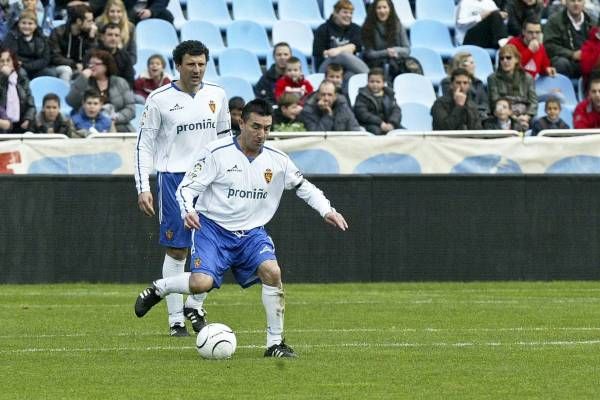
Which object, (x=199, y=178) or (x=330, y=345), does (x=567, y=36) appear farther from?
(x=199, y=178)

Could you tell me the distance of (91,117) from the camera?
17859 mm

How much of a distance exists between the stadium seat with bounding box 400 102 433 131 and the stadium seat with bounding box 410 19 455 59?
248 centimetres

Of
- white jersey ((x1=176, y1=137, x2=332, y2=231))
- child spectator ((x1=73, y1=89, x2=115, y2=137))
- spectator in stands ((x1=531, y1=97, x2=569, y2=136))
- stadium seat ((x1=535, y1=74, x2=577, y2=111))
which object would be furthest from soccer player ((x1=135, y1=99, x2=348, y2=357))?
stadium seat ((x1=535, y1=74, x2=577, y2=111))

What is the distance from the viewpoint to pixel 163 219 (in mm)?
11516

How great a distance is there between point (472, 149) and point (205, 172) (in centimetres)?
716

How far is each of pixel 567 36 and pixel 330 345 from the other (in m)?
12.0

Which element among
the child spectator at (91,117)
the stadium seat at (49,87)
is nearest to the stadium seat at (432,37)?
the stadium seat at (49,87)

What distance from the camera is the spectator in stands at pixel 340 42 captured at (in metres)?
20.3

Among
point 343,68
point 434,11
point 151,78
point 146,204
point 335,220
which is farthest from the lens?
point 434,11

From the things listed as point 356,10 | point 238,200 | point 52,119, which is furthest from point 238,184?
point 356,10

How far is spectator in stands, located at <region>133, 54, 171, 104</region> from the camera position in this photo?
61.7 feet

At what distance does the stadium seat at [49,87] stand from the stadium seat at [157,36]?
6.58 feet

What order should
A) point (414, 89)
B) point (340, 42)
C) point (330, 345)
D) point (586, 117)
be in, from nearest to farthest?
1. point (330, 345)
2. point (586, 117)
3. point (414, 89)
4. point (340, 42)

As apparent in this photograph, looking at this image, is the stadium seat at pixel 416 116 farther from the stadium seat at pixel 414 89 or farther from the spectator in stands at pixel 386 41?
the spectator in stands at pixel 386 41
